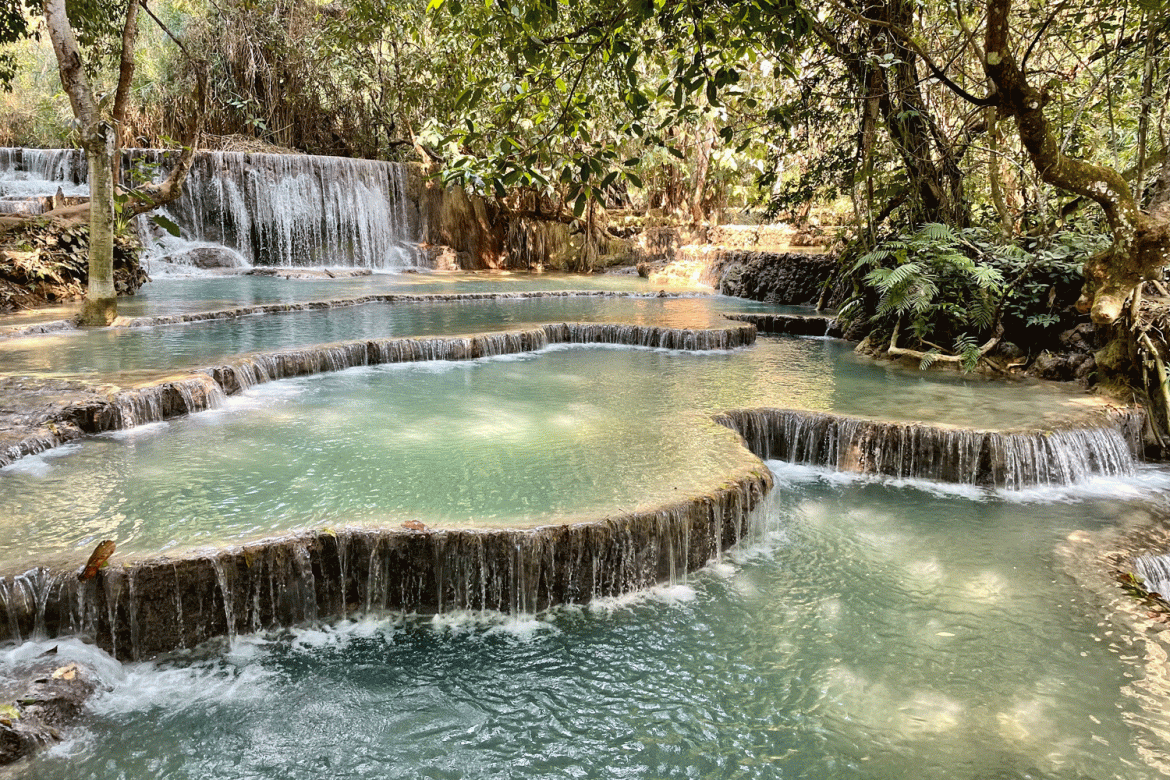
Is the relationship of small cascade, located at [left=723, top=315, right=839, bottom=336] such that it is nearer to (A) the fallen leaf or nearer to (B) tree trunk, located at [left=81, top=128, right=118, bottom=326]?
(B) tree trunk, located at [left=81, top=128, right=118, bottom=326]

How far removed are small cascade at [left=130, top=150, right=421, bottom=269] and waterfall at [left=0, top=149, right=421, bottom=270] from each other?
0.08ft

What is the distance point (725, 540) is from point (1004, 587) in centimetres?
172

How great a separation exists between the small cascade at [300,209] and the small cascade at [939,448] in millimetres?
15761

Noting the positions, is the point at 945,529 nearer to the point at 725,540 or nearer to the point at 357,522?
the point at 725,540

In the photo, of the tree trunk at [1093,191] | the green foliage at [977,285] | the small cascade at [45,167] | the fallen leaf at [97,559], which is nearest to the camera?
the fallen leaf at [97,559]

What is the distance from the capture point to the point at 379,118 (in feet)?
76.7

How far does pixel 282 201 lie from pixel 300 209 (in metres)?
0.46

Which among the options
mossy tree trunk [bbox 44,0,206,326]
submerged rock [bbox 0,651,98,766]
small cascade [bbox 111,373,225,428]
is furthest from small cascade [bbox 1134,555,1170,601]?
mossy tree trunk [bbox 44,0,206,326]

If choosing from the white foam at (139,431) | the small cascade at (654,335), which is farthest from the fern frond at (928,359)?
the white foam at (139,431)

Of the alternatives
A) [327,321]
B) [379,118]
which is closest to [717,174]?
[379,118]

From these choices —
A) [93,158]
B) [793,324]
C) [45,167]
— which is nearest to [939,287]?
[793,324]

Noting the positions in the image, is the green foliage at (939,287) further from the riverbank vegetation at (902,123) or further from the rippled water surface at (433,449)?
the rippled water surface at (433,449)

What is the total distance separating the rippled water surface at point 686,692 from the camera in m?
3.22

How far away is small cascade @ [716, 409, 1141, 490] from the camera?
6250 millimetres
